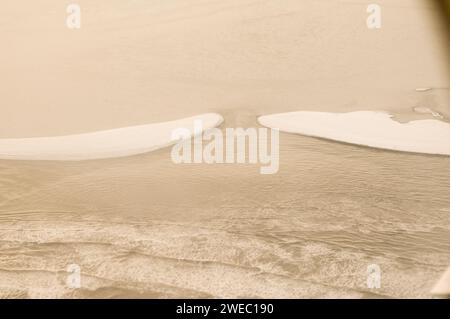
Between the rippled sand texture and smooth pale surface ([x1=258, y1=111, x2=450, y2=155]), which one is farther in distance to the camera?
smooth pale surface ([x1=258, y1=111, x2=450, y2=155])

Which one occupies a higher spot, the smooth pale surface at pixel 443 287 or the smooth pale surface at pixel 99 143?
the smooth pale surface at pixel 99 143

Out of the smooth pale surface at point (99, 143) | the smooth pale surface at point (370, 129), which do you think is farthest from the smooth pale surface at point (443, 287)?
the smooth pale surface at point (99, 143)

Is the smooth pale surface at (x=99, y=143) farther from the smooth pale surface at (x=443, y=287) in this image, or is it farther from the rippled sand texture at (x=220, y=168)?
the smooth pale surface at (x=443, y=287)

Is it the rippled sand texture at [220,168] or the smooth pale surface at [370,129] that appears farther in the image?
the smooth pale surface at [370,129]

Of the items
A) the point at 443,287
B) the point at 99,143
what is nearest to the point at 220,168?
the point at 99,143

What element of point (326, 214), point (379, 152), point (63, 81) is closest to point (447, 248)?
point (326, 214)

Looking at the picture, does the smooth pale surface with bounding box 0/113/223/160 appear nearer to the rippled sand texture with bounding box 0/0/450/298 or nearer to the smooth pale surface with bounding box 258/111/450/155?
the rippled sand texture with bounding box 0/0/450/298

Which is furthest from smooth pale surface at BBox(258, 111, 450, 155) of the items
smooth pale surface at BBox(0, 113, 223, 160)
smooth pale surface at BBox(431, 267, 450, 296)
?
smooth pale surface at BBox(431, 267, 450, 296)
